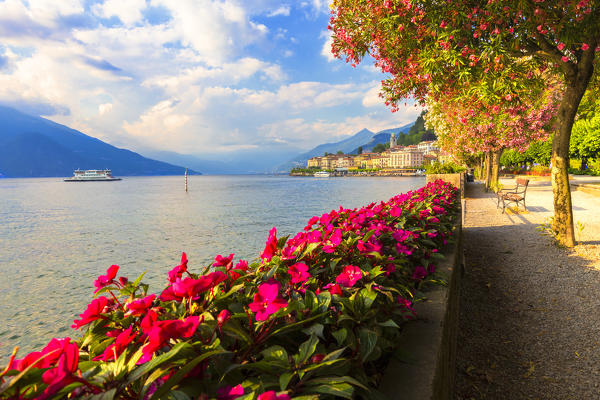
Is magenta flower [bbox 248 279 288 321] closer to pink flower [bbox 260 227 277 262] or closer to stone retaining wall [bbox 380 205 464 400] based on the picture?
stone retaining wall [bbox 380 205 464 400]

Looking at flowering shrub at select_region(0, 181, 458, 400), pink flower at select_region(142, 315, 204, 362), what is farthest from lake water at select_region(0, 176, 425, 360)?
pink flower at select_region(142, 315, 204, 362)

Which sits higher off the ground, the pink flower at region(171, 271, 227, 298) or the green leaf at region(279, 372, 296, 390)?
the pink flower at region(171, 271, 227, 298)

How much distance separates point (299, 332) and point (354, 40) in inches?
276

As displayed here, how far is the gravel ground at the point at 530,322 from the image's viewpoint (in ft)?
8.99

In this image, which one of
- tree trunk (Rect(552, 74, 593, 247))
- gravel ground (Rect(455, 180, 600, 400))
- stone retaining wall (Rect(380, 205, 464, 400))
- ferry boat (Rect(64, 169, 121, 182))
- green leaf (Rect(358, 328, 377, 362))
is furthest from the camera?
ferry boat (Rect(64, 169, 121, 182))

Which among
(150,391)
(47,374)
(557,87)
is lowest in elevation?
(150,391)

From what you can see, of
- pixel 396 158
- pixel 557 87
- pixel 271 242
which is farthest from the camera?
pixel 396 158

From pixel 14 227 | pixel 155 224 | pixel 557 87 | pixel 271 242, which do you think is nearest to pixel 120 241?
pixel 155 224

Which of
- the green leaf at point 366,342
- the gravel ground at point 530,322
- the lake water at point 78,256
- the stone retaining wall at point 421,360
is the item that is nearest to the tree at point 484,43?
the gravel ground at point 530,322

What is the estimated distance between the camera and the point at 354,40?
6859 mm

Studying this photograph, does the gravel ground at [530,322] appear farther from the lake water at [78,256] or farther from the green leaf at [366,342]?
the lake water at [78,256]

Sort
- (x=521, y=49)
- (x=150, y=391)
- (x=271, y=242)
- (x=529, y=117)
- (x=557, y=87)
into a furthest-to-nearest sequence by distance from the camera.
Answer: (x=529, y=117), (x=557, y=87), (x=521, y=49), (x=271, y=242), (x=150, y=391)

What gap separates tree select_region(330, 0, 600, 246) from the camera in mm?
5285

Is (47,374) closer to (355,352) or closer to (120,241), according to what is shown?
(355,352)
